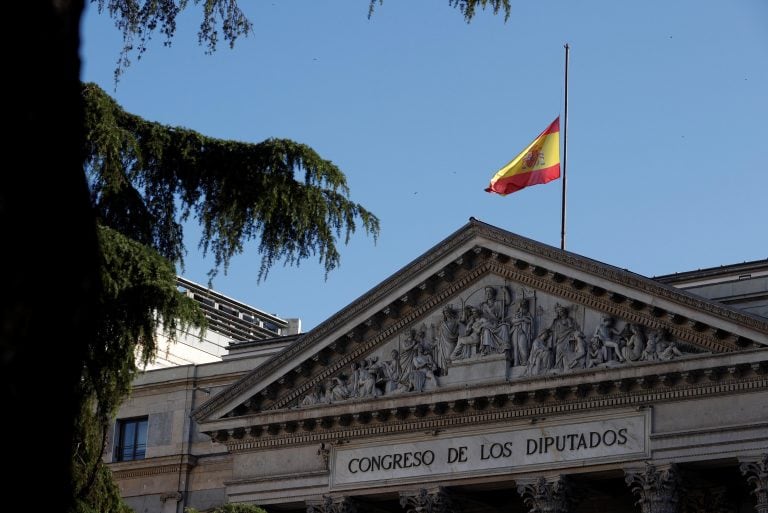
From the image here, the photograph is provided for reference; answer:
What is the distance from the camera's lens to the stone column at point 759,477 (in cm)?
3034

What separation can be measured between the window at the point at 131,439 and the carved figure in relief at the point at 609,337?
1787 cm

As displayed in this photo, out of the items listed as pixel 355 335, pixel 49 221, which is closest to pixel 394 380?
pixel 355 335

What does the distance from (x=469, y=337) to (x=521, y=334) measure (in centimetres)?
142

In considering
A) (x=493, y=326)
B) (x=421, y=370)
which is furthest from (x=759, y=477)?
(x=421, y=370)

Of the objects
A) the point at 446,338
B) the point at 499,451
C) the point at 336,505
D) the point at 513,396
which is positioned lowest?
the point at 336,505

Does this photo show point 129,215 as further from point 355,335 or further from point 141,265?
point 355,335

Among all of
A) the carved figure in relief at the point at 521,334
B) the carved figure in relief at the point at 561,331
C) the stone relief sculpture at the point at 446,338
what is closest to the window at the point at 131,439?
the stone relief sculpture at the point at 446,338

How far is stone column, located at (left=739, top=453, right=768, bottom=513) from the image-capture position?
3034cm

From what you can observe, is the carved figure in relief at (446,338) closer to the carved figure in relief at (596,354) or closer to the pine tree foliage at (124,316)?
the carved figure in relief at (596,354)

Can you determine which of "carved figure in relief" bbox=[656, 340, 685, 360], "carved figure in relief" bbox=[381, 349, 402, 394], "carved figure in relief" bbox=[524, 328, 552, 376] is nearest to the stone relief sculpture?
"carved figure in relief" bbox=[381, 349, 402, 394]

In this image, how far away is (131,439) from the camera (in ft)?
149

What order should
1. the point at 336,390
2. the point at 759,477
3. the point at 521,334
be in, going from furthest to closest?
the point at 336,390 < the point at 521,334 < the point at 759,477

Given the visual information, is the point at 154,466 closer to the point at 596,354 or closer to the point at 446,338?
the point at 446,338

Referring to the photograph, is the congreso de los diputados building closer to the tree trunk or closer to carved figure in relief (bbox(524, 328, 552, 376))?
carved figure in relief (bbox(524, 328, 552, 376))
